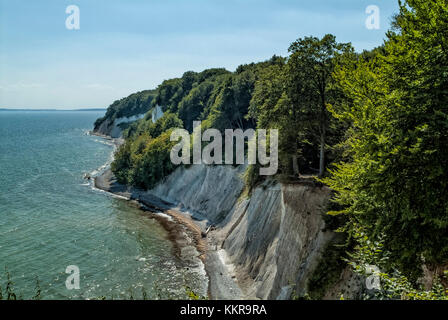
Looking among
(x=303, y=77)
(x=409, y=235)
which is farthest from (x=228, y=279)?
(x=409, y=235)

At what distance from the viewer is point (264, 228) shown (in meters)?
34.3

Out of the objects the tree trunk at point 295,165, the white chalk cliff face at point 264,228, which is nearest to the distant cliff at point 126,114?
the white chalk cliff face at point 264,228

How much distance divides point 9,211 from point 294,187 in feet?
165

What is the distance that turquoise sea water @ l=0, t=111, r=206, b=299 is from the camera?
33.6 metres

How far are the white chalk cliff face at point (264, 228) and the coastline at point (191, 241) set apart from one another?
58cm

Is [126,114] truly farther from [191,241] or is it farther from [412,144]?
[412,144]

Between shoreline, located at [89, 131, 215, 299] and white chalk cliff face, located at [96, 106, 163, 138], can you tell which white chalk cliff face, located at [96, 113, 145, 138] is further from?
shoreline, located at [89, 131, 215, 299]

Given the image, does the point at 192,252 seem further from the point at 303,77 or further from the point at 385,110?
the point at 385,110

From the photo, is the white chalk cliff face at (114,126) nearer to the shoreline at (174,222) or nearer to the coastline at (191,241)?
the shoreline at (174,222)

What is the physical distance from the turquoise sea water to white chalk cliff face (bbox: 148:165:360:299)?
18.7 feet

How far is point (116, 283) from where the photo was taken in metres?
33.9

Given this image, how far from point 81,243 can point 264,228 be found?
81.7ft

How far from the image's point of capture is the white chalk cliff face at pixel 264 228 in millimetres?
25562
